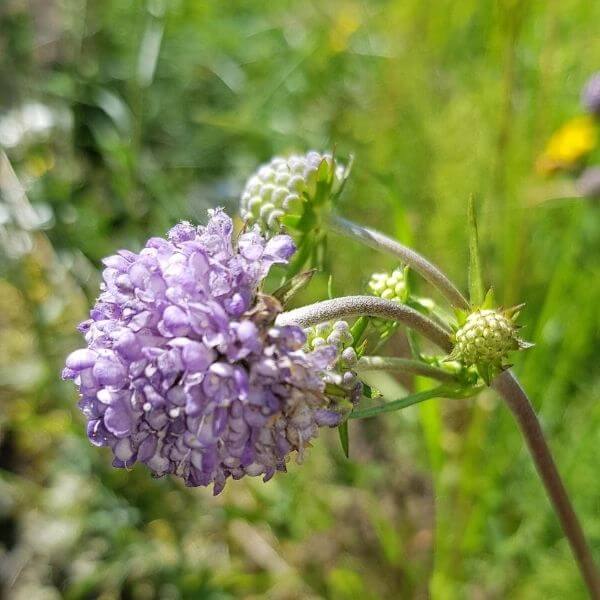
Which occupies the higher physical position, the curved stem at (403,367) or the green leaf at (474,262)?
the green leaf at (474,262)

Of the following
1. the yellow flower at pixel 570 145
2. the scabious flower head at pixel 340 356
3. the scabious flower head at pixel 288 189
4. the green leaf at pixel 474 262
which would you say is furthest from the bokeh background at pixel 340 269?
the scabious flower head at pixel 340 356

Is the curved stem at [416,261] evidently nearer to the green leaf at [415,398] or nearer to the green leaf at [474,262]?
the green leaf at [474,262]

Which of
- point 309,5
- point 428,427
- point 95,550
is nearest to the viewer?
point 428,427

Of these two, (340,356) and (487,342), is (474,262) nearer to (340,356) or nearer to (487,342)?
(487,342)

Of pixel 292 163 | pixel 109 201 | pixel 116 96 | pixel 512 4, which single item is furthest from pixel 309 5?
pixel 292 163

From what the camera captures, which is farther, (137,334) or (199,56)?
(199,56)

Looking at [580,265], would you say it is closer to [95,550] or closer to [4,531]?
[95,550]
